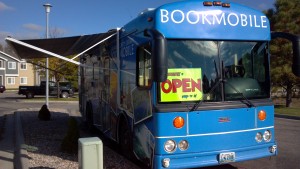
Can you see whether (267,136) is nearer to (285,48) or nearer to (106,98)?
(106,98)

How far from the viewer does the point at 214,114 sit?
555cm

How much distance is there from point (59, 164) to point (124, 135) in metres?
1.42

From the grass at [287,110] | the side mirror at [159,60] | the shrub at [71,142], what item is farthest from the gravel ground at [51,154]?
the grass at [287,110]

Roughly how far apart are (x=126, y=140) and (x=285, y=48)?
18135 mm

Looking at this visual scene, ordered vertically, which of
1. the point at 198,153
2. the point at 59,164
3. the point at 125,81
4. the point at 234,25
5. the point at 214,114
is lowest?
the point at 59,164

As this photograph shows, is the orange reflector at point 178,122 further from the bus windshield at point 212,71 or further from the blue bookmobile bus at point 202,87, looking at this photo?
the bus windshield at point 212,71

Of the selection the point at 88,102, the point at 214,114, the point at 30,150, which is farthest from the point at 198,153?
the point at 88,102

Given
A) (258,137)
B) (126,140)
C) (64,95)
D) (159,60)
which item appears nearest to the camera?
(159,60)

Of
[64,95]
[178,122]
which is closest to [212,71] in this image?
[178,122]

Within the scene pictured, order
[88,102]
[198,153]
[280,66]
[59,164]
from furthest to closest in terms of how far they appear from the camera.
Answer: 1. [280,66]
2. [88,102]
3. [59,164]
4. [198,153]

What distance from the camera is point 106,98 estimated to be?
9.02 metres

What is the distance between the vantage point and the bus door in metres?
8.75

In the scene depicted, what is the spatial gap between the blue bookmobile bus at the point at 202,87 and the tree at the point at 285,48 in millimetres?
17041

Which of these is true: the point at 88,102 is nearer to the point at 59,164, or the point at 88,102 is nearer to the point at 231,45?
the point at 59,164
